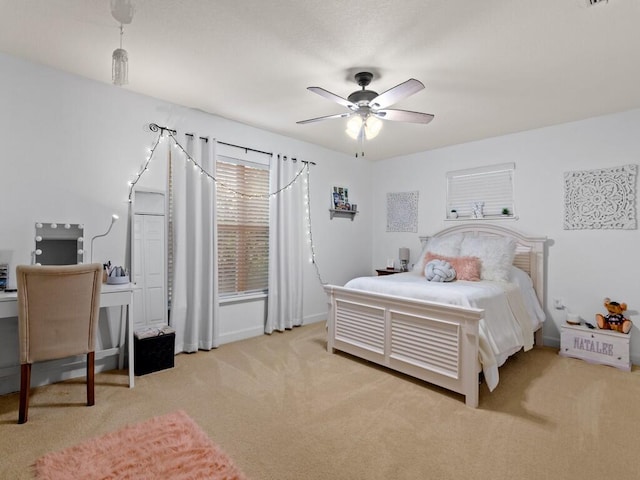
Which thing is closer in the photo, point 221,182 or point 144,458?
point 144,458

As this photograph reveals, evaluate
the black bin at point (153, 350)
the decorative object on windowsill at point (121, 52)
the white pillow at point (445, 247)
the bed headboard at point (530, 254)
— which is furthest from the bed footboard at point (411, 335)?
the decorative object on windowsill at point (121, 52)

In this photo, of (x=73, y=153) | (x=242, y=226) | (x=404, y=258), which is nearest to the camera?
(x=73, y=153)

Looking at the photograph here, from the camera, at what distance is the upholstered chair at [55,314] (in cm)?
213

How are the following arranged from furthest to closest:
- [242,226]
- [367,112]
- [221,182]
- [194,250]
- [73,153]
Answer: [242,226] → [221,182] → [194,250] → [73,153] → [367,112]

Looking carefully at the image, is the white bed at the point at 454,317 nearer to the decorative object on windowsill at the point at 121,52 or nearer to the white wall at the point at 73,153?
the white wall at the point at 73,153

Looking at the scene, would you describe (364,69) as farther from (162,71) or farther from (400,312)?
(400,312)

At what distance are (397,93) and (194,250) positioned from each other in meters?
2.42

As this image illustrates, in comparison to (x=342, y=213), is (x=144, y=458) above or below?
below

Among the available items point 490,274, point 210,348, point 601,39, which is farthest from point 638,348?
point 210,348

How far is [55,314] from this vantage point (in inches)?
87.9

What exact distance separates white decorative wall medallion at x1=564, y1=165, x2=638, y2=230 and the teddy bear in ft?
2.57

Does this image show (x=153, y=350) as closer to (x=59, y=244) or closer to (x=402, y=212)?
(x=59, y=244)

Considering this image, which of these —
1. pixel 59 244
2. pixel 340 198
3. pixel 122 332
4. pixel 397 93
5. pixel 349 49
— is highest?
pixel 349 49

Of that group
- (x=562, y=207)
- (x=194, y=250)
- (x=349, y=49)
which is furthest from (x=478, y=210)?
(x=194, y=250)
